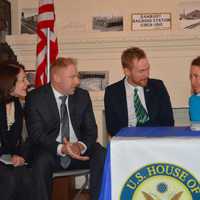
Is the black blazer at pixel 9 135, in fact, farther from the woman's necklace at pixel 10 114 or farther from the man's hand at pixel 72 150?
the man's hand at pixel 72 150

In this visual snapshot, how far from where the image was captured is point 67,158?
2918mm

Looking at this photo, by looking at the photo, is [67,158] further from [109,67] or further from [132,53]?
[109,67]

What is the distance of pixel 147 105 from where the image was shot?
338 cm

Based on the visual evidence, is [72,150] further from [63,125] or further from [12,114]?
[12,114]

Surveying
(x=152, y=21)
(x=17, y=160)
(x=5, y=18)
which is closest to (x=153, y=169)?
(x=17, y=160)

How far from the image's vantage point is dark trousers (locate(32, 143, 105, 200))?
269 cm

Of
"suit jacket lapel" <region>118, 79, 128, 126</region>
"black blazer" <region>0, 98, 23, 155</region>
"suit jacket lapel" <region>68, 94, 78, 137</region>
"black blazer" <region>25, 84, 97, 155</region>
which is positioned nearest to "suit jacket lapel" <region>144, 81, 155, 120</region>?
"suit jacket lapel" <region>118, 79, 128, 126</region>

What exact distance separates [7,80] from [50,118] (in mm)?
373

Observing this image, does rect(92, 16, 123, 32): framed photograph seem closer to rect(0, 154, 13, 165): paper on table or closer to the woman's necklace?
the woman's necklace

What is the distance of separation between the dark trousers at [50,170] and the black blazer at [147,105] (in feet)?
1.61

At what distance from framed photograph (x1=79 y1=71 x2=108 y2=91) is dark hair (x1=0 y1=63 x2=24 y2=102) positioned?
1.37 m

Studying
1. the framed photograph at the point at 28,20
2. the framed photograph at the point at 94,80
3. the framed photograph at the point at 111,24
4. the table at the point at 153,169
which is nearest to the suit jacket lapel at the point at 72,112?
the table at the point at 153,169

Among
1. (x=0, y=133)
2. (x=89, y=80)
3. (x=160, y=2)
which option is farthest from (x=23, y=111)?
(x=160, y=2)

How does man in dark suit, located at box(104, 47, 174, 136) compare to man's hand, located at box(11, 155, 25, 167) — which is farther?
man in dark suit, located at box(104, 47, 174, 136)
